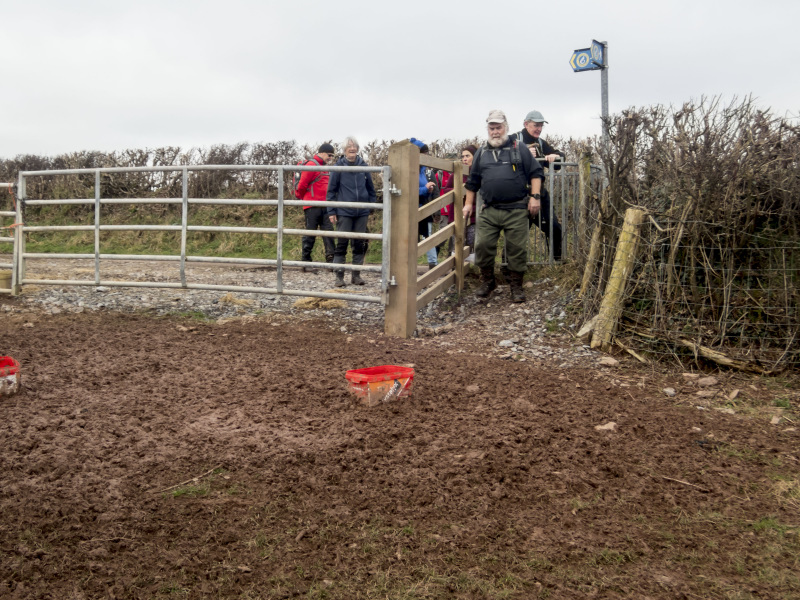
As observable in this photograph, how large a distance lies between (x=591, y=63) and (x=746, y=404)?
183 inches

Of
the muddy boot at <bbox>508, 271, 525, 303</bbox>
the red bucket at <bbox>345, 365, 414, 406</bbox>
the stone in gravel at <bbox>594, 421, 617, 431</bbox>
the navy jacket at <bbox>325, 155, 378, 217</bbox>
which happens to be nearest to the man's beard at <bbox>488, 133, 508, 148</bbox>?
the muddy boot at <bbox>508, 271, 525, 303</bbox>

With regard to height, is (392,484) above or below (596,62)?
below

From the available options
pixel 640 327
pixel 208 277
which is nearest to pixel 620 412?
pixel 640 327

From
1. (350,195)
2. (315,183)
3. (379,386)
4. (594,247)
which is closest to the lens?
(379,386)

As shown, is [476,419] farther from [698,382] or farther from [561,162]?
[561,162]

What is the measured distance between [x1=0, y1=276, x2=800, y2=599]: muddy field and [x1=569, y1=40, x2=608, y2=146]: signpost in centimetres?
393

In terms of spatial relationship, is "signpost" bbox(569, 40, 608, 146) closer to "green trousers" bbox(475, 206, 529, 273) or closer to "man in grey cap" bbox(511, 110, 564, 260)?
"man in grey cap" bbox(511, 110, 564, 260)

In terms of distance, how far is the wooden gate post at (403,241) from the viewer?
698cm

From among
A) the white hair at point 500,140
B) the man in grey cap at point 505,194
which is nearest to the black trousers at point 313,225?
the man in grey cap at point 505,194

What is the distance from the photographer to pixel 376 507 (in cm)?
342

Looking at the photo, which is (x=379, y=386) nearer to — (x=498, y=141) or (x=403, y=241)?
(x=403, y=241)

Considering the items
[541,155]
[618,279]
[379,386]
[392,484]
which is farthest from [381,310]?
[392,484]

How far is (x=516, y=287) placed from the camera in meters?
8.12

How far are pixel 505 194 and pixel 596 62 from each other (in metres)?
2.09
